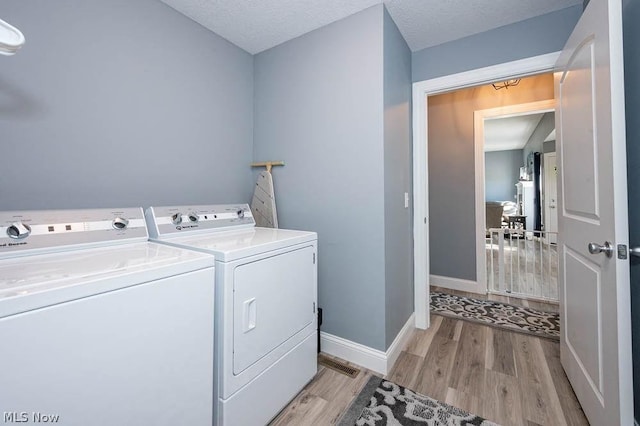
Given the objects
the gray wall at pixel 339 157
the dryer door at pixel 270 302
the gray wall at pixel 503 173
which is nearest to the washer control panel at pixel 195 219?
the gray wall at pixel 339 157

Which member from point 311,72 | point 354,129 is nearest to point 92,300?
point 354,129

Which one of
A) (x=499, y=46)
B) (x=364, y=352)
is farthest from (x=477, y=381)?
(x=499, y=46)

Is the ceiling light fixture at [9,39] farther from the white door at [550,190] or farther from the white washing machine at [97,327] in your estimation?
the white door at [550,190]

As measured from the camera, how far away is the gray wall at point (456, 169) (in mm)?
3049

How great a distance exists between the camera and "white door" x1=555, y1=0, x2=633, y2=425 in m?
1.01

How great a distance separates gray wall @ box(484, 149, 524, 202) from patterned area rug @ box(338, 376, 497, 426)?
9140 mm

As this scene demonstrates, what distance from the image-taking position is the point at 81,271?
0.83m

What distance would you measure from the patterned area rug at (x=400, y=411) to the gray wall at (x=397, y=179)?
0.30 meters

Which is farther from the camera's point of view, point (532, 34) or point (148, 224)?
point (532, 34)

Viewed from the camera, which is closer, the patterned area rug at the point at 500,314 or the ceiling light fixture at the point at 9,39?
the ceiling light fixture at the point at 9,39

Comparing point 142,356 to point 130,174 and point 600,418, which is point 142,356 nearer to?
point 130,174

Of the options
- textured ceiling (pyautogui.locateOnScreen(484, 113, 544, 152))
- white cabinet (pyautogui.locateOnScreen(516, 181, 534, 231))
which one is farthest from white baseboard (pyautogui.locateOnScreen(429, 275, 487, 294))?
white cabinet (pyautogui.locateOnScreen(516, 181, 534, 231))

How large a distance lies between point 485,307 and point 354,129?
221 centimetres

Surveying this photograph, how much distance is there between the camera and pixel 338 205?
188 centimetres
